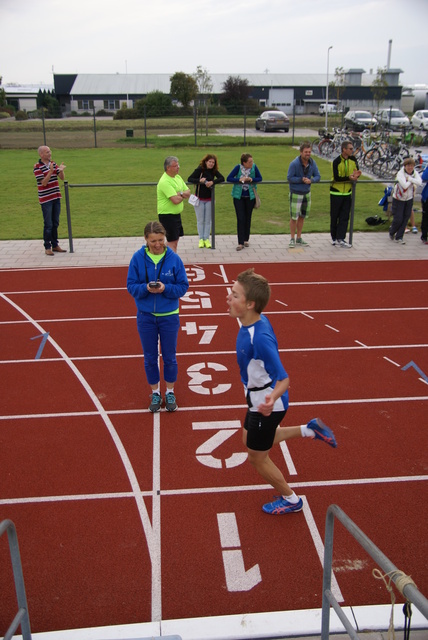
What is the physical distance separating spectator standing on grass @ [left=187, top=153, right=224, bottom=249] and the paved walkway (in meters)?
0.37

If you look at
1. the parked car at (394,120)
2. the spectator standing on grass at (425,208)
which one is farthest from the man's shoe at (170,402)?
the parked car at (394,120)

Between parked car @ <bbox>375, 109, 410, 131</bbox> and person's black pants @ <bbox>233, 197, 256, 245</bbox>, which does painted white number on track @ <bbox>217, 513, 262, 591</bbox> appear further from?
parked car @ <bbox>375, 109, 410, 131</bbox>

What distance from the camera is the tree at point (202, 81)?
171ft

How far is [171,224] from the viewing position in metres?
11.1

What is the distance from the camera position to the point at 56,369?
7.72 metres

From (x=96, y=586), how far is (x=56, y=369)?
3.87 m

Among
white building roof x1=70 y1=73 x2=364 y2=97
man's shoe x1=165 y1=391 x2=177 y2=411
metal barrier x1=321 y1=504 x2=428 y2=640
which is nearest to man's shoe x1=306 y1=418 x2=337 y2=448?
metal barrier x1=321 y1=504 x2=428 y2=640

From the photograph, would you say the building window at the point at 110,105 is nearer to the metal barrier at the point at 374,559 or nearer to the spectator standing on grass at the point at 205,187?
the spectator standing on grass at the point at 205,187

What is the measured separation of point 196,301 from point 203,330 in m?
1.29

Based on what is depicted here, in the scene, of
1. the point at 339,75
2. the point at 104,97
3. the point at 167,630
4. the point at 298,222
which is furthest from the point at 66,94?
the point at 167,630

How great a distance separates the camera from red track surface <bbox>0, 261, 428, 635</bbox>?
13.9ft

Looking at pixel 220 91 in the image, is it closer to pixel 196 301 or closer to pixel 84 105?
pixel 84 105

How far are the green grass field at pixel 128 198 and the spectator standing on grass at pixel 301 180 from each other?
1.76 m

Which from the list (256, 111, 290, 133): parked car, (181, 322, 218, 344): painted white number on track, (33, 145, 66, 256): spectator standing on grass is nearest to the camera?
(181, 322, 218, 344): painted white number on track
